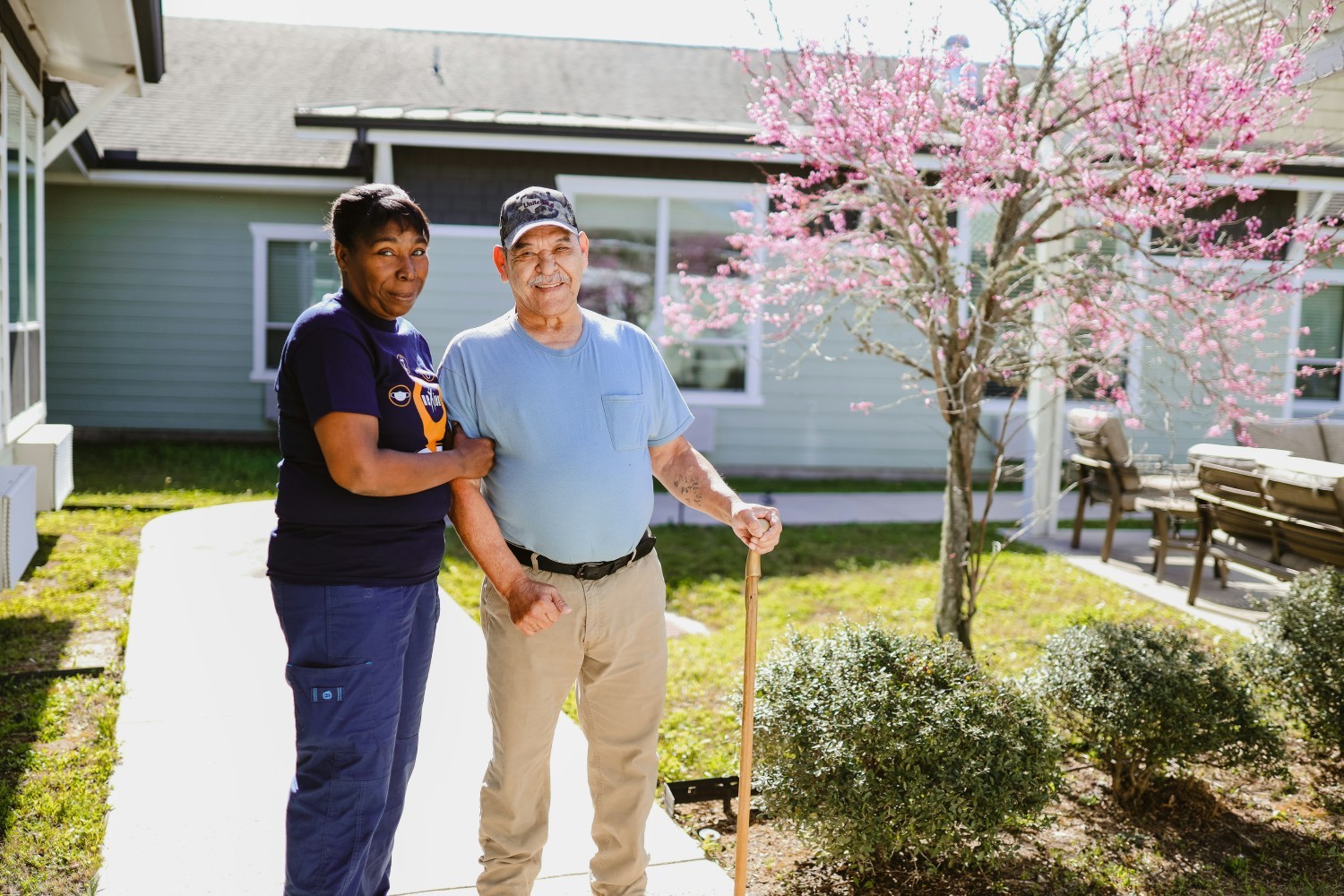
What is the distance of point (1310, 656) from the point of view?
4.00 meters

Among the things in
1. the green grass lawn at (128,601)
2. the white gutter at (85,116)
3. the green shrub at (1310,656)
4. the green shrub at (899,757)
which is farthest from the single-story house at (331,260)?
the green shrub at (899,757)

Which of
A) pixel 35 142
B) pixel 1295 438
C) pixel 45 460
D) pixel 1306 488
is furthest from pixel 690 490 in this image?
pixel 35 142

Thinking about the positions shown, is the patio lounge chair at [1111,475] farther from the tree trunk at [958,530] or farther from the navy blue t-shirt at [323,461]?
the navy blue t-shirt at [323,461]

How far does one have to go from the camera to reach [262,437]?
12836 mm

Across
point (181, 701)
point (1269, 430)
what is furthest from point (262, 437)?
point (1269, 430)

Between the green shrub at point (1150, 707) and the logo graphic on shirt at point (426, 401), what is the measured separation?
92.1 inches

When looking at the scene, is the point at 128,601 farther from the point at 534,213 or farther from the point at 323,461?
the point at 534,213

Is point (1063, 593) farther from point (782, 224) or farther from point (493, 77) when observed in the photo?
point (493, 77)

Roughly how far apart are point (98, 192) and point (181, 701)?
10.1m

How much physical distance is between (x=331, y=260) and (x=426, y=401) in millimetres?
11079

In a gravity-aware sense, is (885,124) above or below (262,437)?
above

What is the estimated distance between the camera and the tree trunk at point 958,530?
15.5 feet

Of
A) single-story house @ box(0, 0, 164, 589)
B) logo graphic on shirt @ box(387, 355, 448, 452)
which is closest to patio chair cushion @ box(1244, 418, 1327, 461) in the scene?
logo graphic on shirt @ box(387, 355, 448, 452)

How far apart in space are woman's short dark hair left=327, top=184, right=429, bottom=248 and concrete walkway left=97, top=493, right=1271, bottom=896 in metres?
1.73
